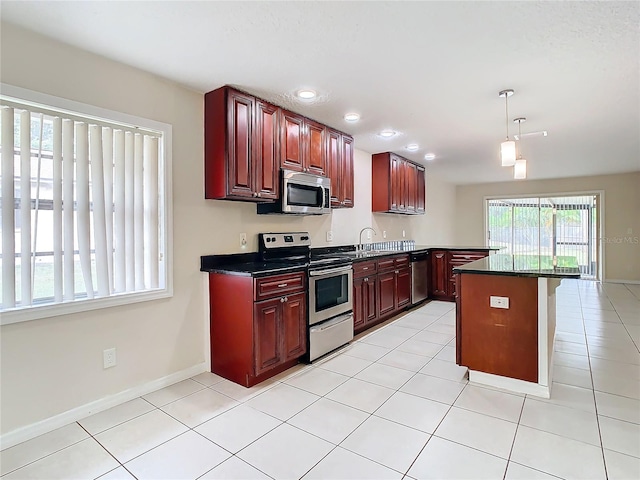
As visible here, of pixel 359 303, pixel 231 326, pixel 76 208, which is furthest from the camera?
pixel 359 303

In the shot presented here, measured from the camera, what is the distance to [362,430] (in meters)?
2.04

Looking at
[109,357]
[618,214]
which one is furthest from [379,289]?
[618,214]

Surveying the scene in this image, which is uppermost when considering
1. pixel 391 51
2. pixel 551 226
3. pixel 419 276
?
pixel 391 51

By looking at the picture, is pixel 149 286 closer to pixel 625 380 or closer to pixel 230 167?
pixel 230 167

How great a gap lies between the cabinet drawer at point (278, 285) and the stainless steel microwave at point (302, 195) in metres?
0.71

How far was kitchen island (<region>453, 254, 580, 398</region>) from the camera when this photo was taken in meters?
2.46

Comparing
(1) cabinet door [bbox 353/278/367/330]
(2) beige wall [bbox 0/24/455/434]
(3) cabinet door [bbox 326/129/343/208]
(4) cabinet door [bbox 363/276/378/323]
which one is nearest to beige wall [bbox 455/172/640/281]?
(4) cabinet door [bbox 363/276/378/323]

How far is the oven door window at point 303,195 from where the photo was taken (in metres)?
3.36

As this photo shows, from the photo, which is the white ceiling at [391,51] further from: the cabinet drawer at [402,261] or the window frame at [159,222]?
the cabinet drawer at [402,261]

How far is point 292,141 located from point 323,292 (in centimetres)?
149

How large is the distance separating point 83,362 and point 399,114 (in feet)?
10.9

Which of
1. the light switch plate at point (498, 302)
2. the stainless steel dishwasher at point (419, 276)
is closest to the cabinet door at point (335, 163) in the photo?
the stainless steel dishwasher at point (419, 276)

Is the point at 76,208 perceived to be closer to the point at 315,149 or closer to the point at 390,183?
the point at 315,149

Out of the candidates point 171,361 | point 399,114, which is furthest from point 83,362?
point 399,114
